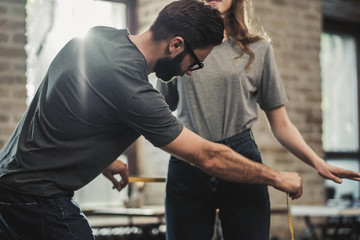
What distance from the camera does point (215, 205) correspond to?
1.81 m

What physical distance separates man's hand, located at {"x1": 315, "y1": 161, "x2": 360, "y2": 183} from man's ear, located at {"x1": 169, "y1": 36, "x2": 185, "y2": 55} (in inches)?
26.6

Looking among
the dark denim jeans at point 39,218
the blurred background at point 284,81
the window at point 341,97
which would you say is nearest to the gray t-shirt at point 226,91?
the dark denim jeans at point 39,218

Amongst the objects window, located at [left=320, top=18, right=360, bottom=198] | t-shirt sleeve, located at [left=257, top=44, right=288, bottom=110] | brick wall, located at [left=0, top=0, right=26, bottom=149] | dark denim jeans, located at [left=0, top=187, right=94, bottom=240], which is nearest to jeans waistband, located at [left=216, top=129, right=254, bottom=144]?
t-shirt sleeve, located at [left=257, top=44, right=288, bottom=110]

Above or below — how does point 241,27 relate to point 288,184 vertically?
above

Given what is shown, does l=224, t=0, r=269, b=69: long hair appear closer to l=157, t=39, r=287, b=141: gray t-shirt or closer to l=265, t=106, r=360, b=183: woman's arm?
l=157, t=39, r=287, b=141: gray t-shirt

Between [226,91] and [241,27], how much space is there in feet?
0.94

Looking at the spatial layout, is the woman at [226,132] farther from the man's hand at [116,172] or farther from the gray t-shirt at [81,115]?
the gray t-shirt at [81,115]

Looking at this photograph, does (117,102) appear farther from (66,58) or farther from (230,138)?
(230,138)

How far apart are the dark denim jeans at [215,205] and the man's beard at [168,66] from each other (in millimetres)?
333

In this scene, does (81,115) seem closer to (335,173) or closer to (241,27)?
(241,27)

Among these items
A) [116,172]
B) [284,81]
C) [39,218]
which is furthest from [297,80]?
[39,218]

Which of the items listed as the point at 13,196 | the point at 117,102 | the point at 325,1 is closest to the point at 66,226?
the point at 13,196

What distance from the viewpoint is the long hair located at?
1908 mm

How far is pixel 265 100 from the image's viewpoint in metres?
1.94
